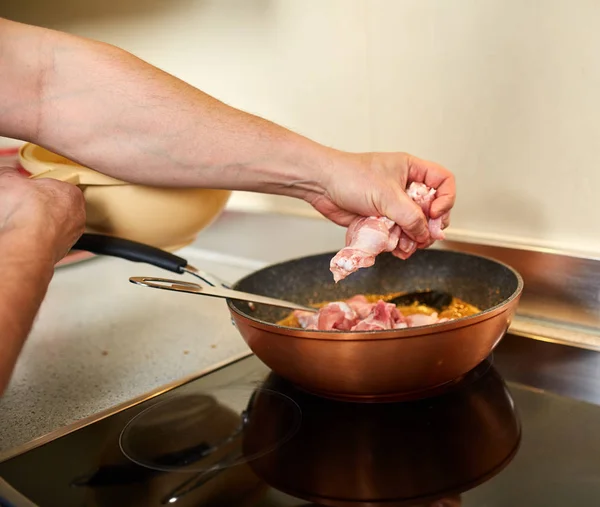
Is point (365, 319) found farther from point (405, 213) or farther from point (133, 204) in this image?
point (133, 204)

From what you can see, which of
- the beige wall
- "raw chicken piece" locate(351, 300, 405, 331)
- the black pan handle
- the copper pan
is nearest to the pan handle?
the black pan handle

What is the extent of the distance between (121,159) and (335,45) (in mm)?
444

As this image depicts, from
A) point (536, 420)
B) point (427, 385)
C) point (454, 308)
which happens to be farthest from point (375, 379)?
point (454, 308)

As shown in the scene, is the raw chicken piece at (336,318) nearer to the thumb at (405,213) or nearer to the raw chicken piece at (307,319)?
the raw chicken piece at (307,319)

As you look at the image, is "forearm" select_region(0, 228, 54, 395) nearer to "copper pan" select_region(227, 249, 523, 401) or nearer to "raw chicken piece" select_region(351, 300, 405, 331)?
"copper pan" select_region(227, 249, 523, 401)

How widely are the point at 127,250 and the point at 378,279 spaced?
1.18 ft

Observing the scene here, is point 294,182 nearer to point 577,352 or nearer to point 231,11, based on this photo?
point 577,352

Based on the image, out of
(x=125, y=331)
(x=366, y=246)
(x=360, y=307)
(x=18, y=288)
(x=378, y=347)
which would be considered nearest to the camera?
(x=18, y=288)

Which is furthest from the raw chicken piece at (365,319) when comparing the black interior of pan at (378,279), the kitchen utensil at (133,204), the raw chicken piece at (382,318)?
the kitchen utensil at (133,204)

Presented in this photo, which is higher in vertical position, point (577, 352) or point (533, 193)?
point (533, 193)

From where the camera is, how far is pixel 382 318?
75 cm

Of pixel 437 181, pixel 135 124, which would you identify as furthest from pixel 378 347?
pixel 135 124

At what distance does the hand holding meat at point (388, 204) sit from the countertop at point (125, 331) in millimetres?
273

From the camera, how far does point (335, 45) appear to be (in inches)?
40.6
